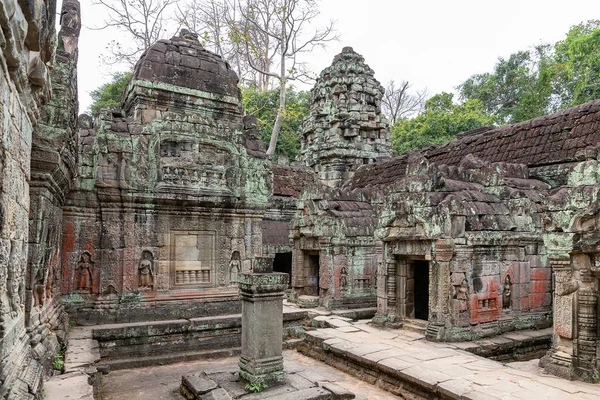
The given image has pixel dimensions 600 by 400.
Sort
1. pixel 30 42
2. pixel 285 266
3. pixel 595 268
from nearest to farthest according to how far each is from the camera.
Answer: pixel 30 42 → pixel 595 268 → pixel 285 266

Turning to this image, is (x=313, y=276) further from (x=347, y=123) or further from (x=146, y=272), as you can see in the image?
(x=347, y=123)

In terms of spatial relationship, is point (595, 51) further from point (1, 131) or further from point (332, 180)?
point (1, 131)

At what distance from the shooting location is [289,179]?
1781 centimetres

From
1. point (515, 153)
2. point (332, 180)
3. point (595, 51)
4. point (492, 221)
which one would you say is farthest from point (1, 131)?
point (595, 51)

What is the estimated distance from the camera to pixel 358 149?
19406 millimetres

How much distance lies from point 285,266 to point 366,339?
911cm

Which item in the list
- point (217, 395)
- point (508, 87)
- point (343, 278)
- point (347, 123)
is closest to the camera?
point (217, 395)

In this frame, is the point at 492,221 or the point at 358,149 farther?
the point at 358,149

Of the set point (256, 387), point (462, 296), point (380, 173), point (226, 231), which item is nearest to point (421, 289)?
point (462, 296)

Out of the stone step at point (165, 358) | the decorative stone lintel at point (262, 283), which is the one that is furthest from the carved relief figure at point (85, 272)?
the decorative stone lintel at point (262, 283)

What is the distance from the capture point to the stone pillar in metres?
6.11

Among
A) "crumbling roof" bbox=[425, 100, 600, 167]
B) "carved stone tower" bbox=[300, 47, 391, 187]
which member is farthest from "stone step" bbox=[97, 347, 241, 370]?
"carved stone tower" bbox=[300, 47, 391, 187]

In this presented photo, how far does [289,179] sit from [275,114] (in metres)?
8.80

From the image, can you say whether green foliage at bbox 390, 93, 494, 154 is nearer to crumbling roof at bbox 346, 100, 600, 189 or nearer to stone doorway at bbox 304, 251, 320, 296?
crumbling roof at bbox 346, 100, 600, 189
